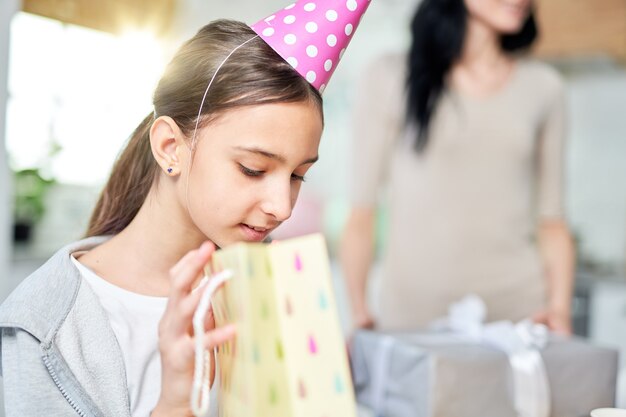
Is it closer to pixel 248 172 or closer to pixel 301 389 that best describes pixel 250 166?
pixel 248 172

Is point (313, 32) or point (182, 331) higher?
point (313, 32)

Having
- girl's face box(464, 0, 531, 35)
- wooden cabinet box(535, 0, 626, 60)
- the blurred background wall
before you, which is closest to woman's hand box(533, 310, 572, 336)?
girl's face box(464, 0, 531, 35)

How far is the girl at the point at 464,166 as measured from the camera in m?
1.42

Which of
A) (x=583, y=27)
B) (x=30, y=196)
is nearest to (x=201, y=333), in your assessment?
(x=30, y=196)

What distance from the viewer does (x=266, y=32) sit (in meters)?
0.63

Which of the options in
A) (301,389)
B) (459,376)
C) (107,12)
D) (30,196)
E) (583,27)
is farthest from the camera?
(583,27)

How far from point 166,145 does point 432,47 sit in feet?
3.01

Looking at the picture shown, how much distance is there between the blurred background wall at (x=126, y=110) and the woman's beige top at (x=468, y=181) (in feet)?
1.26

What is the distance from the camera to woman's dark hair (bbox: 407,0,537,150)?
141 centimetres

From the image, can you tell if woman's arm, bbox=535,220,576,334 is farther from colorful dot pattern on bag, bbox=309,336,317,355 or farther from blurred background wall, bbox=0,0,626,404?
colorful dot pattern on bag, bbox=309,336,317,355

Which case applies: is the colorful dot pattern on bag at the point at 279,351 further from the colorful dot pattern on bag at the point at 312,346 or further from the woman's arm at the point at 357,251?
the woman's arm at the point at 357,251

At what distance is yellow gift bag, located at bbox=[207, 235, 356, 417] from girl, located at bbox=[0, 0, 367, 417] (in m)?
0.09

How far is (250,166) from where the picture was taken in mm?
604

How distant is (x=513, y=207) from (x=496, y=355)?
560 millimetres
